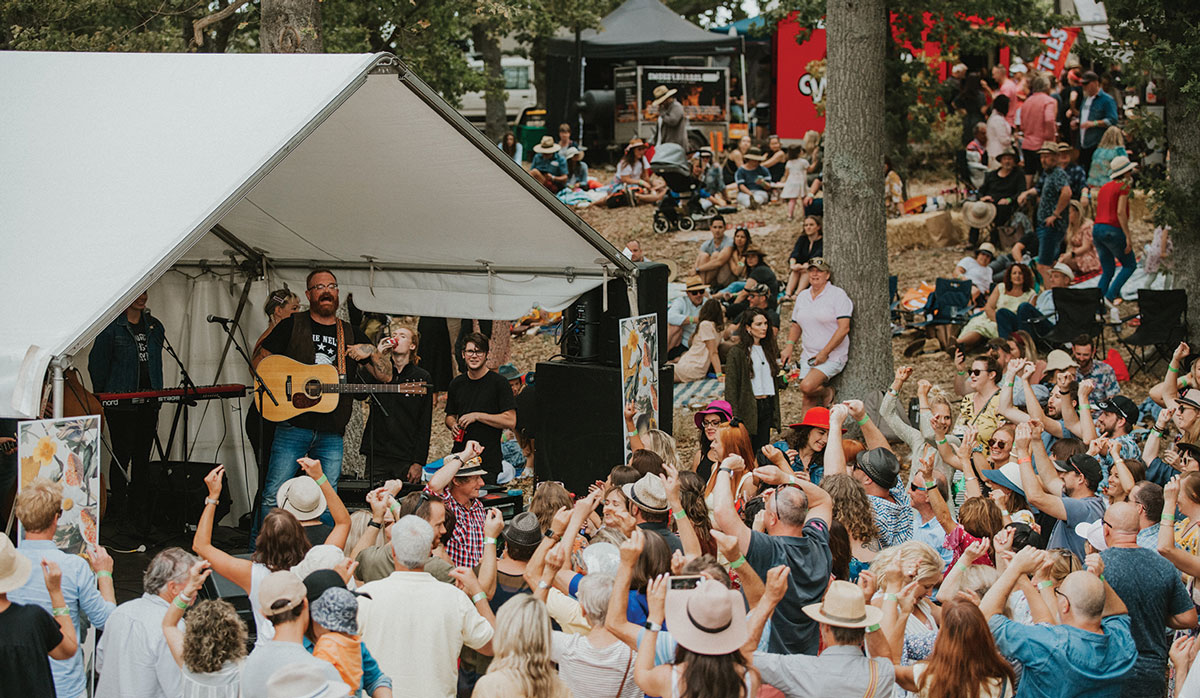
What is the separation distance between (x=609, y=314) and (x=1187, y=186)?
5336mm

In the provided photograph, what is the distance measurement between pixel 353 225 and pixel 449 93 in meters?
8.75

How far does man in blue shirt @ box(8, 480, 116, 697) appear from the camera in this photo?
4512mm

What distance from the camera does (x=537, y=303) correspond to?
8.20 meters

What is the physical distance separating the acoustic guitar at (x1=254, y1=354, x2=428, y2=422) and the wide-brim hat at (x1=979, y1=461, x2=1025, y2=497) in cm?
344

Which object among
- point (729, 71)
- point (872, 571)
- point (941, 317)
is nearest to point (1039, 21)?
point (941, 317)

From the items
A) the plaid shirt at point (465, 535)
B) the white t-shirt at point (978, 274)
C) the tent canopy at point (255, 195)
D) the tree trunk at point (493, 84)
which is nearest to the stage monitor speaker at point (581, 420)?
the tent canopy at point (255, 195)

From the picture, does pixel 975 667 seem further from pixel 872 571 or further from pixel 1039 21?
pixel 1039 21

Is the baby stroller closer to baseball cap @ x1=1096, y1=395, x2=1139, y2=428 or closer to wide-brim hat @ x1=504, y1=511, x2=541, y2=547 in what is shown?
baseball cap @ x1=1096, y1=395, x2=1139, y2=428

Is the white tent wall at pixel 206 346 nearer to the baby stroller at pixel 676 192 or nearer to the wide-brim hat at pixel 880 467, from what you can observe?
the wide-brim hat at pixel 880 467

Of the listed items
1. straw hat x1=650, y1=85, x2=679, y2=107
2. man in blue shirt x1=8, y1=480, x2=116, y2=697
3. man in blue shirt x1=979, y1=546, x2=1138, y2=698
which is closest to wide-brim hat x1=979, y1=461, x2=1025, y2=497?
man in blue shirt x1=979, y1=546, x2=1138, y2=698

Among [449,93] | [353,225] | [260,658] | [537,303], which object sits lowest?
[260,658]

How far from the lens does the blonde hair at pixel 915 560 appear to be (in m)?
4.55

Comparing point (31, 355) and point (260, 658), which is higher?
point (31, 355)

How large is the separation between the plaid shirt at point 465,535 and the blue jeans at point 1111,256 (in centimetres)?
762
